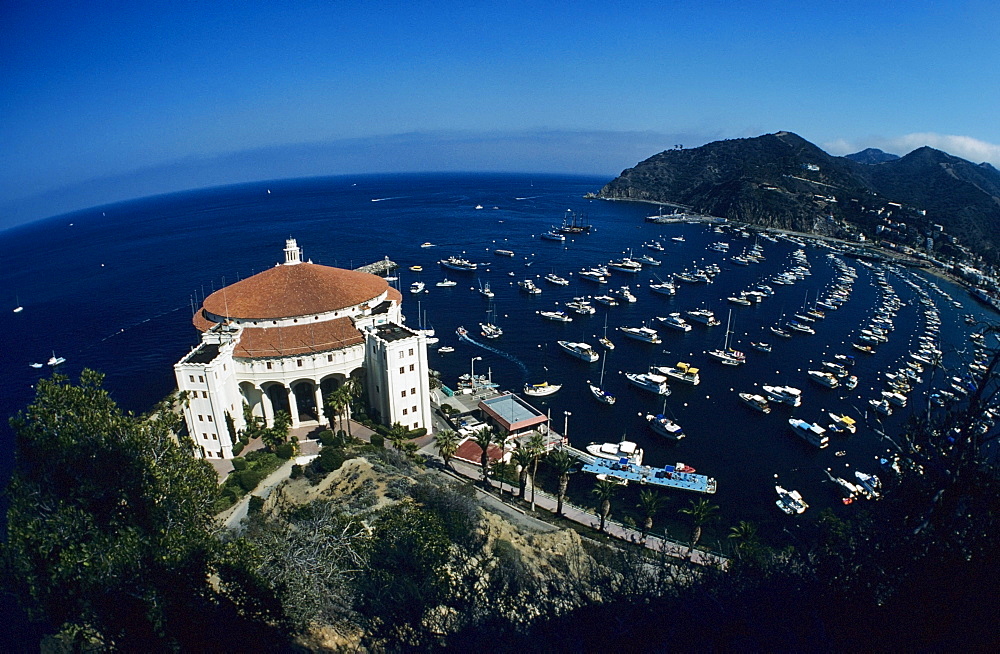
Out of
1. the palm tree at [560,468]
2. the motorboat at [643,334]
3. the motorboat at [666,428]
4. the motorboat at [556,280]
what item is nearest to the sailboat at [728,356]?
the motorboat at [643,334]

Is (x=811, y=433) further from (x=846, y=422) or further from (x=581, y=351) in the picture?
(x=581, y=351)

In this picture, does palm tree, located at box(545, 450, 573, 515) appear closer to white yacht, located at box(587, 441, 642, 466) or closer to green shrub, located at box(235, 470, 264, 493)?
white yacht, located at box(587, 441, 642, 466)

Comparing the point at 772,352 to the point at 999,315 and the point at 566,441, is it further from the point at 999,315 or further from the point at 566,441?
the point at 999,315

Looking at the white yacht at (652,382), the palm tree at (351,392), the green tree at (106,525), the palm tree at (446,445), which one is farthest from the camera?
the white yacht at (652,382)

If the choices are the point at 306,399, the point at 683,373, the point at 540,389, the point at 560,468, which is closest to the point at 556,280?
the point at 683,373

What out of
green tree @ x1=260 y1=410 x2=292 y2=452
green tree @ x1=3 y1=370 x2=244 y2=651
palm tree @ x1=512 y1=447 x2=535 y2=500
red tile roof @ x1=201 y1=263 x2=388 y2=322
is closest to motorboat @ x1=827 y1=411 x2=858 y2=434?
palm tree @ x1=512 y1=447 x2=535 y2=500

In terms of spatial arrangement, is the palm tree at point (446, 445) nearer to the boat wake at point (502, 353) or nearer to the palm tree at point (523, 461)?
the palm tree at point (523, 461)

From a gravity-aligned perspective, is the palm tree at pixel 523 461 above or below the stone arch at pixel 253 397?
below
